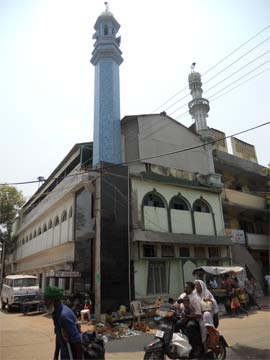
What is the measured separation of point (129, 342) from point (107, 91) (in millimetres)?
13762

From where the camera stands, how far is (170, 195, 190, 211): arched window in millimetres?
17750

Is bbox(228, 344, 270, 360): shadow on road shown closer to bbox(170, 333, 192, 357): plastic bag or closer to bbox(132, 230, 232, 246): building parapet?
bbox(170, 333, 192, 357): plastic bag

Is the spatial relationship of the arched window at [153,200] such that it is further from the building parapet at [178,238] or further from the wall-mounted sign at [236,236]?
the wall-mounted sign at [236,236]

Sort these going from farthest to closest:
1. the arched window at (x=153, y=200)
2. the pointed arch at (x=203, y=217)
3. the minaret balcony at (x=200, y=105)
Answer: the minaret balcony at (x=200, y=105) → the pointed arch at (x=203, y=217) → the arched window at (x=153, y=200)

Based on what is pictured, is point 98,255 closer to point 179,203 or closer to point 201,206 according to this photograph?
point 179,203

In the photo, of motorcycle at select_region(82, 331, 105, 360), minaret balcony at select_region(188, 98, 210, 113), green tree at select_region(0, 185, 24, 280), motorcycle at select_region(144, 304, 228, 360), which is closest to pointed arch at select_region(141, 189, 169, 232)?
motorcycle at select_region(144, 304, 228, 360)

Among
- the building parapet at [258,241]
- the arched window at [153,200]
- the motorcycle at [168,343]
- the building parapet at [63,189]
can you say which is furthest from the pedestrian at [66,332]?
the building parapet at [258,241]

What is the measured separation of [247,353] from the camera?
6891 millimetres

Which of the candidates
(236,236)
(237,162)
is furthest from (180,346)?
(237,162)

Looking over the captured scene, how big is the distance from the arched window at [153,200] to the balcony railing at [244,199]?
20.7ft

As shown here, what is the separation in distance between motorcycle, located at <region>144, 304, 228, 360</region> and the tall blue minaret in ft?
36.2

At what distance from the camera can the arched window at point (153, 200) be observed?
54.2ft

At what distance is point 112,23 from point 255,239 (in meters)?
19.1

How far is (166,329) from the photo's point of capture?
5664 mm
